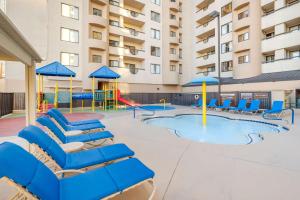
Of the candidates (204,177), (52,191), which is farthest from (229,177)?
(52,191)

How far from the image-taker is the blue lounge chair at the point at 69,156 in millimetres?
2531

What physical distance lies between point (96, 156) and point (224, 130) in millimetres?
7658

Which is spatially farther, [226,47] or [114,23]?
[226,47]

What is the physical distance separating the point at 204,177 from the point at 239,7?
23.7 m

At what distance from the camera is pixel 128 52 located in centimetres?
2167

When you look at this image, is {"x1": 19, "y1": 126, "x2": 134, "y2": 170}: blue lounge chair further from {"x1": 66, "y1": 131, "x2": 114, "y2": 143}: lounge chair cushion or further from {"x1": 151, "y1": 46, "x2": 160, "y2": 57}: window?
{"x1": 151, "y1": 46, "x2": 160, "y2": 57}: window

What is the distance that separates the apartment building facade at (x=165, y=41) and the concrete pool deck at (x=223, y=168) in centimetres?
1107

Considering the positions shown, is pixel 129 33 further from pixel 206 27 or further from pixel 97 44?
pixel 206 27

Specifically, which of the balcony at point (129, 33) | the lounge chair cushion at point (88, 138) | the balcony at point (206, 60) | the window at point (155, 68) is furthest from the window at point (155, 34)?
the lounge chair cushion at point (88, 138)

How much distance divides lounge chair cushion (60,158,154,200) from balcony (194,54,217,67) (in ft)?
77.5

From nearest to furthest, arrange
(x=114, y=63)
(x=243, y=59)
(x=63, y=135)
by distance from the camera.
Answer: (x=63, y=135) < (x=243, y=59) < (x=114, y=63)

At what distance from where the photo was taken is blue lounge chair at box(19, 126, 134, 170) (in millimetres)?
2531

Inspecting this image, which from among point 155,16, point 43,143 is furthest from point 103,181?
point 155,16

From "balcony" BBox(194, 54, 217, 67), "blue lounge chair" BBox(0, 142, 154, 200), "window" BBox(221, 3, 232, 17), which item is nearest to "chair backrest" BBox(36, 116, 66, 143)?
"blue lounge chair" BBox(0, 142, 154, 200)
